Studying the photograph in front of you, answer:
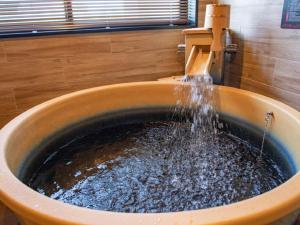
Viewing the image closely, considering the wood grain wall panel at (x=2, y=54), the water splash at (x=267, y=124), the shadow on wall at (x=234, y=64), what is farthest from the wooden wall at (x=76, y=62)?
the water splash at (x=267, y=124)

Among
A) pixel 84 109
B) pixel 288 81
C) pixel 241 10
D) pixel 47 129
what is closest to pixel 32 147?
pixel 47 129

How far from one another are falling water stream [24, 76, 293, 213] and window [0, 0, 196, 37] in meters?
0.69

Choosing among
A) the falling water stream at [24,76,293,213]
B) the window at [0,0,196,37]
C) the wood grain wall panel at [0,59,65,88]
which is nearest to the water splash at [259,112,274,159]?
the falling water stream at [24,76,293,213]

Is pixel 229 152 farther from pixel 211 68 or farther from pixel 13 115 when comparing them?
pixel 13 115

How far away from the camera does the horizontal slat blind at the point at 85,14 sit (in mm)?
1867

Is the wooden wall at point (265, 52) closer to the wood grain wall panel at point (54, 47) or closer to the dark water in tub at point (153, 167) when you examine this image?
the dark water in tub at point (153, 167)

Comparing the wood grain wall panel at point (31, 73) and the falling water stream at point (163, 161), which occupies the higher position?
the wood grain wall panel at point (31, 73)

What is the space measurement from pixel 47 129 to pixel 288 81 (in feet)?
4.99

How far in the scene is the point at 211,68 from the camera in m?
2.02

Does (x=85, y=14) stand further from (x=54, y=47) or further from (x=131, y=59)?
(x=131, y=59)

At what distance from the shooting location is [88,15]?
6.73ft

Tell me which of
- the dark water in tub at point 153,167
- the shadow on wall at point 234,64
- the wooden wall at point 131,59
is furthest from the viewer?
the shadow on wall at point 234,64

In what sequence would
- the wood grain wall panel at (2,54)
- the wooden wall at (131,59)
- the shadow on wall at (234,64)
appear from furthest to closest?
1. the shadow on wall at (234,64)
2. the wood grain wall panel at (2,54)
3. the wooden wall at (131,59)

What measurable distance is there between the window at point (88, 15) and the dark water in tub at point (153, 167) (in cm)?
76
